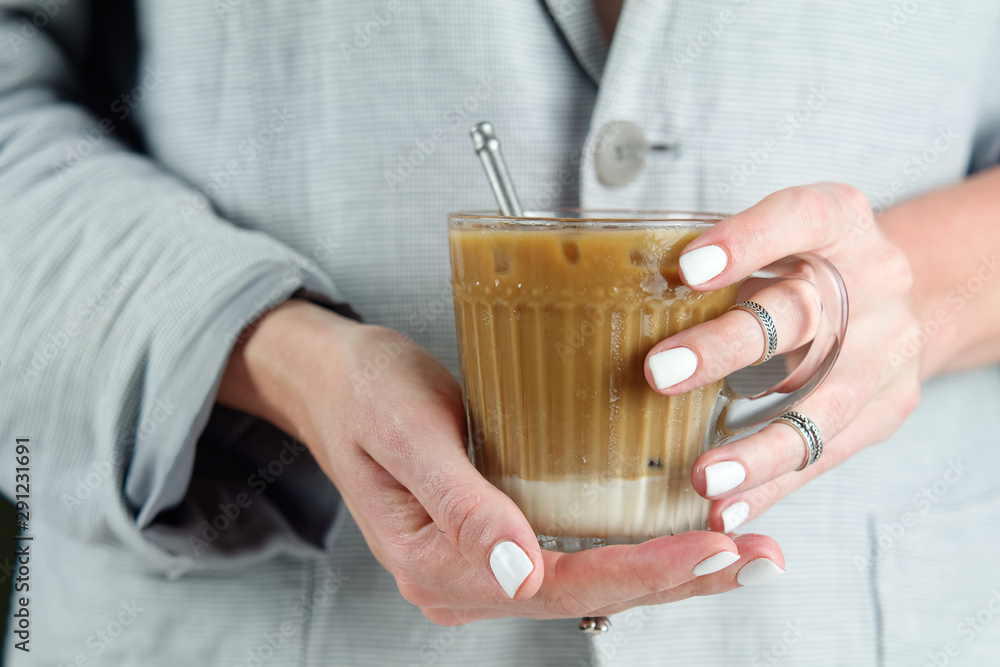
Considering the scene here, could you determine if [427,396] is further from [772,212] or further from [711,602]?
[711,602]

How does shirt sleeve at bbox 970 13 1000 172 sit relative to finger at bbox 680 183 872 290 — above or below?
below

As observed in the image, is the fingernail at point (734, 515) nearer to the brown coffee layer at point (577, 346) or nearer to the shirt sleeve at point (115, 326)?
the brown coffee layer at point (577, 346)

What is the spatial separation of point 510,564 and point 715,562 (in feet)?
0.46

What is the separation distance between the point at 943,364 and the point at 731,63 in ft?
1.45

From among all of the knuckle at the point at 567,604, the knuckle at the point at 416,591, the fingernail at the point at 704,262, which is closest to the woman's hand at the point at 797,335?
the fingernail at the point at 704,262

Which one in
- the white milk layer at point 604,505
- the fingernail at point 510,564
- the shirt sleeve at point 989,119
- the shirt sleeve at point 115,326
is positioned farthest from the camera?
the shirt sleeve at point 989,119

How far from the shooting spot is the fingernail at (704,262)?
0.48 metres

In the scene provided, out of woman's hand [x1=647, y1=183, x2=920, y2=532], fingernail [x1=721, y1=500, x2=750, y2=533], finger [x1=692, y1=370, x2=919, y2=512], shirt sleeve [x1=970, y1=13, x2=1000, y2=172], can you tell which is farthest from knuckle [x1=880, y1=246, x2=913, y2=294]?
shirt sleeve [x1=970, y1=13, x2=1000, y2=172]

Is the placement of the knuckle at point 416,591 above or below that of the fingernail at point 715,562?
below

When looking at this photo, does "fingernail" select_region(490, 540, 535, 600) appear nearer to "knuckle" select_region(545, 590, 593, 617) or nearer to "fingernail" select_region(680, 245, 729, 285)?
"knuckle" select_region(545, 590, 593, 617)

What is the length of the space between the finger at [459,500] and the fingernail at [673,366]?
14cm

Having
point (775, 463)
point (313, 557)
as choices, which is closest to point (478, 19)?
point (775, 463)

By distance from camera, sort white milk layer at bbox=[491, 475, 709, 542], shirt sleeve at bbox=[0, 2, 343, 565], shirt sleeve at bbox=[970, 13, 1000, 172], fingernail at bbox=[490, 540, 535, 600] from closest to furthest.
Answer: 1. fingernail at bbox=[490, 540, 535, 600]
2. white milk layer at bbox=[491, 475, 709, 542]
3. shirt sleeve at bbox=[0, 2, 343, 565]
4. shirt sleeve at bbox=[970, 13, 1000, 172]

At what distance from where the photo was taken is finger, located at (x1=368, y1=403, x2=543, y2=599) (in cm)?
47
